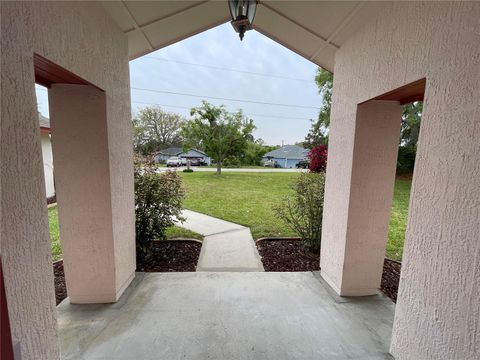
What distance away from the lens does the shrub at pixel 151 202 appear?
3.85 metres

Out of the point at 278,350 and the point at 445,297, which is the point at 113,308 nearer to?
the point at 278,350

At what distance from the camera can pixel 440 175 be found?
1620 mm

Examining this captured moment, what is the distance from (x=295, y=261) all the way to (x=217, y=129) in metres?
13.7

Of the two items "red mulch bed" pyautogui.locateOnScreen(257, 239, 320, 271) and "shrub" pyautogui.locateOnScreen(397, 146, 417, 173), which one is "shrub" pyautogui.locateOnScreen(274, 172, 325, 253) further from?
"shrub" pyautogui.locateOnScreen(397, 146, 417, 173)

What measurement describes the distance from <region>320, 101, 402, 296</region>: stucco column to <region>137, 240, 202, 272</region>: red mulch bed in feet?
7.59

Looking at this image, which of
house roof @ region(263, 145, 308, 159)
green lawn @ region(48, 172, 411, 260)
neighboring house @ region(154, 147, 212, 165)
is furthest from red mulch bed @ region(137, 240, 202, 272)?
house roof @ region(263, 145, 308, 159)

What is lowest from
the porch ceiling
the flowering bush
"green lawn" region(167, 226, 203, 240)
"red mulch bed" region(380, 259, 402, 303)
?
"red mulch bed" region(380, 259, 402, 303)

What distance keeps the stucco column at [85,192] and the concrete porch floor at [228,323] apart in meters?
0.33

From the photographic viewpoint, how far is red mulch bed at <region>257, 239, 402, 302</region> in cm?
345

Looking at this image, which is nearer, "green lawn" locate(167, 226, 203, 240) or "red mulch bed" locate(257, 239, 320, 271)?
"red mulch bed" locate(257, 239, 320, 271)

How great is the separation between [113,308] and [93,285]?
37 centimetres

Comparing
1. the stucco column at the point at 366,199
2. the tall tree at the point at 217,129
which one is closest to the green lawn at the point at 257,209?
the stucco column at the point at 366,199

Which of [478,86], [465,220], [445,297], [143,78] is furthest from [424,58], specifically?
[143,78]

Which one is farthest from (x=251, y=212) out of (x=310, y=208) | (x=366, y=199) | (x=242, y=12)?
(x=242, y=12)
